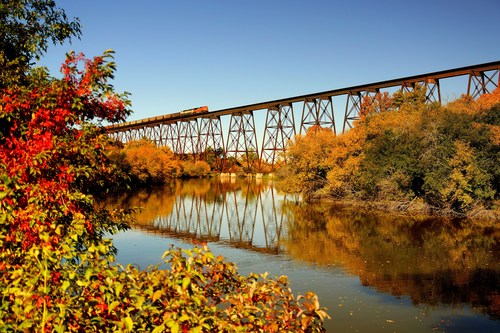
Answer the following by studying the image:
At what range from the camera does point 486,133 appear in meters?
19.9

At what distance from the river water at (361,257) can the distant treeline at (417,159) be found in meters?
2.46

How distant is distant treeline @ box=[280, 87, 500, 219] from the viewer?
19.6 m

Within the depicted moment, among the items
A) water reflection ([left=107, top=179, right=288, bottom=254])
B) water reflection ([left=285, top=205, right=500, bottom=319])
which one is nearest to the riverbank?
water reflection ([left=285, top=205, right=500, bottom=319])

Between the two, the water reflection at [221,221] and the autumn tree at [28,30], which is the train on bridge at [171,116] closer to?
the water reflection at [221,221]

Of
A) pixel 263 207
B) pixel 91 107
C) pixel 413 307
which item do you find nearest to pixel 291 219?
pixel 263 207

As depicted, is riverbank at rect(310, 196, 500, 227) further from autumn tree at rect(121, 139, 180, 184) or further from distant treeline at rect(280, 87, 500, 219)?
autumn tree at rect(121, 139, 180, 184)

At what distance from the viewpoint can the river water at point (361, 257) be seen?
25.6 feet

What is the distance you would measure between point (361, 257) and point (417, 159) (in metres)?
11.2

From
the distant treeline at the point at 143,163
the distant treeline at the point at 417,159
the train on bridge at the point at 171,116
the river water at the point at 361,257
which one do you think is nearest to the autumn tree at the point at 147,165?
the distant treeline at the point at 143,163

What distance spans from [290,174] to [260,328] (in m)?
28.5

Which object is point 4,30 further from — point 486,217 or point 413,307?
point 486,217

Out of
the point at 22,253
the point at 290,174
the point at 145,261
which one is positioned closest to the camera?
the point at 22,253

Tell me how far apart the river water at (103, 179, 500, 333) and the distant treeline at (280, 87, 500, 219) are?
2465 millimetres

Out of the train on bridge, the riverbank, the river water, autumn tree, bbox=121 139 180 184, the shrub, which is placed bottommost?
the river water
